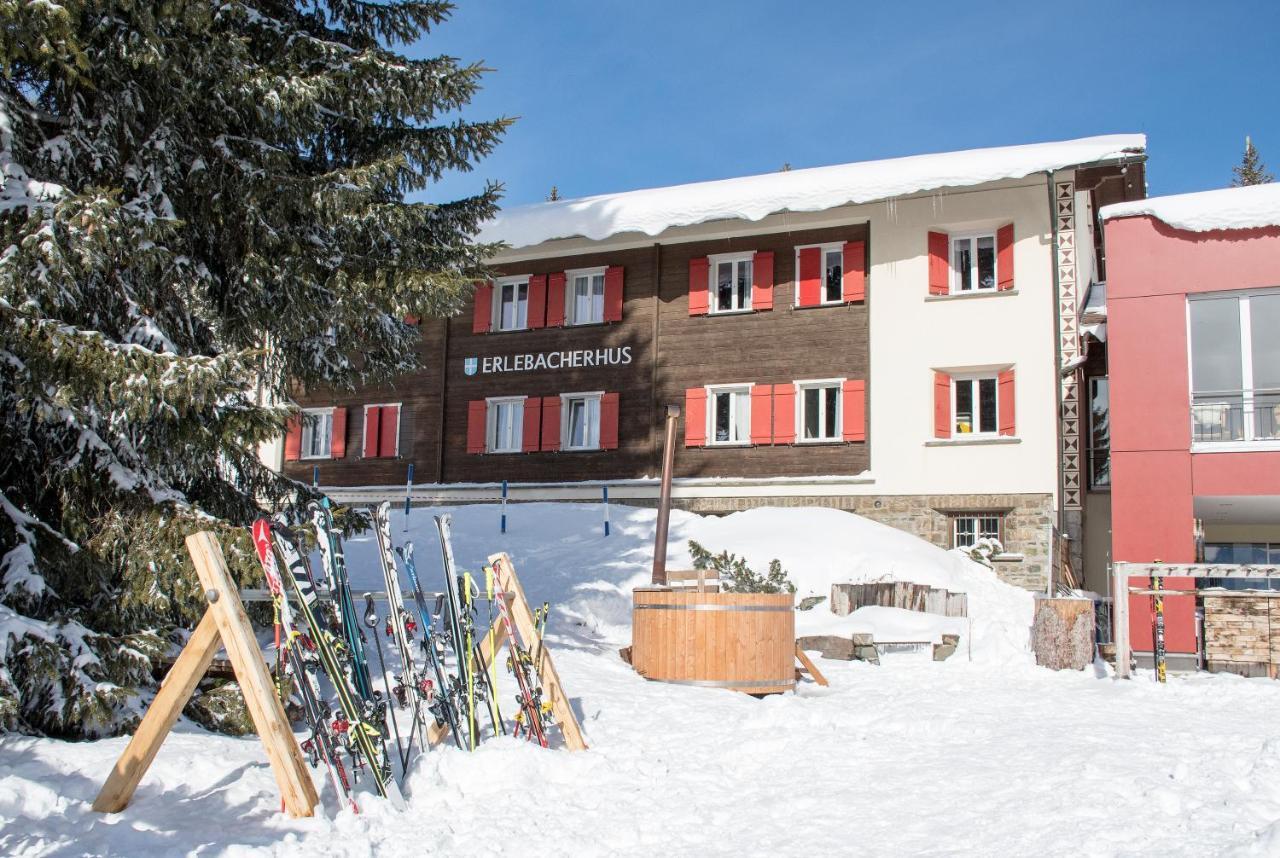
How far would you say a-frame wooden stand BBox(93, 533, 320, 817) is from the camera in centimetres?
605

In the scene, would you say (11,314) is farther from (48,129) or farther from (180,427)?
(48,129)

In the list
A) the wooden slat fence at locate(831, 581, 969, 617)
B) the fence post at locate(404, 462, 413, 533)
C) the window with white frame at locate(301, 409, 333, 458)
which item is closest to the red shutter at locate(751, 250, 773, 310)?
the fence post at locate(404, 462, 413, 533)

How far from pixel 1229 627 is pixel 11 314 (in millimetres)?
12561

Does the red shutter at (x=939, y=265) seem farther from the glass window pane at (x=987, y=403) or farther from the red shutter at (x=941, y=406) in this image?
the glass window pane at (x=987, y=403)

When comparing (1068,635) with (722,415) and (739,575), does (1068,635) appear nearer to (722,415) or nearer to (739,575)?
(739,575)

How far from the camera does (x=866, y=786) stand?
25.0 feet

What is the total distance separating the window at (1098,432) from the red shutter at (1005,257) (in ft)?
10.2

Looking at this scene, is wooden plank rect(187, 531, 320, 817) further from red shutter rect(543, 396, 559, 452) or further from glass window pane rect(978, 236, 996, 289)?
red shutter rect(543, 396, 559, 452)

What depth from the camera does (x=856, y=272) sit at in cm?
2445

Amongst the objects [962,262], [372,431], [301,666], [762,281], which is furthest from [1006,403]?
[301,666]

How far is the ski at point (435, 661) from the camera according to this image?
775 centimetres

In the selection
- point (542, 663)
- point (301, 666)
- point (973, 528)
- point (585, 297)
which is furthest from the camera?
point (585, 297)

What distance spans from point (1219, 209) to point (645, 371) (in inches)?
527

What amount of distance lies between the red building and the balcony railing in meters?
0.02
